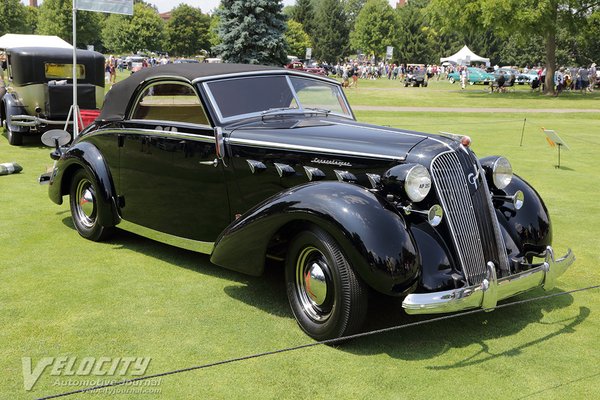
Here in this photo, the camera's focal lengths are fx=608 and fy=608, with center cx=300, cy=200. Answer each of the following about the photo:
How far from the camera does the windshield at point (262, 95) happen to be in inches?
210

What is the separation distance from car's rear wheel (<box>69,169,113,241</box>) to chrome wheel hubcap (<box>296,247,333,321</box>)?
278 centimetres

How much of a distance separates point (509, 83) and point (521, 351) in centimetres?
4345

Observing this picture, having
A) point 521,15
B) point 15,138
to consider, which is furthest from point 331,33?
point 15,138

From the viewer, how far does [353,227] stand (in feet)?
12.9

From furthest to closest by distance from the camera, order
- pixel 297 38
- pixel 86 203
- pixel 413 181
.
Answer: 1. pixel 297 38
2. pixel 86 203
3. pixel 413 181

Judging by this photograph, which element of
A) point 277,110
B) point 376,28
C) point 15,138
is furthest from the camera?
point 376,28

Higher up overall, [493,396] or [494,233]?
[494,233]

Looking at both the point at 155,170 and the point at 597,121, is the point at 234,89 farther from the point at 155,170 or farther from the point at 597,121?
the point at 597,121

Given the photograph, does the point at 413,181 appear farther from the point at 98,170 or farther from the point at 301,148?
the point at 98,170

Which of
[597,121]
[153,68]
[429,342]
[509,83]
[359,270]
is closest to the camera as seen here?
[359,270]

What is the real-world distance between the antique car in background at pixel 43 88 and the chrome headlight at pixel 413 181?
10.6 meters

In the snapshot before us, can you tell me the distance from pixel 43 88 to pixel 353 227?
38.5ft

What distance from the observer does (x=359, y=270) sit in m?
3.89

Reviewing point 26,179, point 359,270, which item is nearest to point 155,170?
point 359,270
